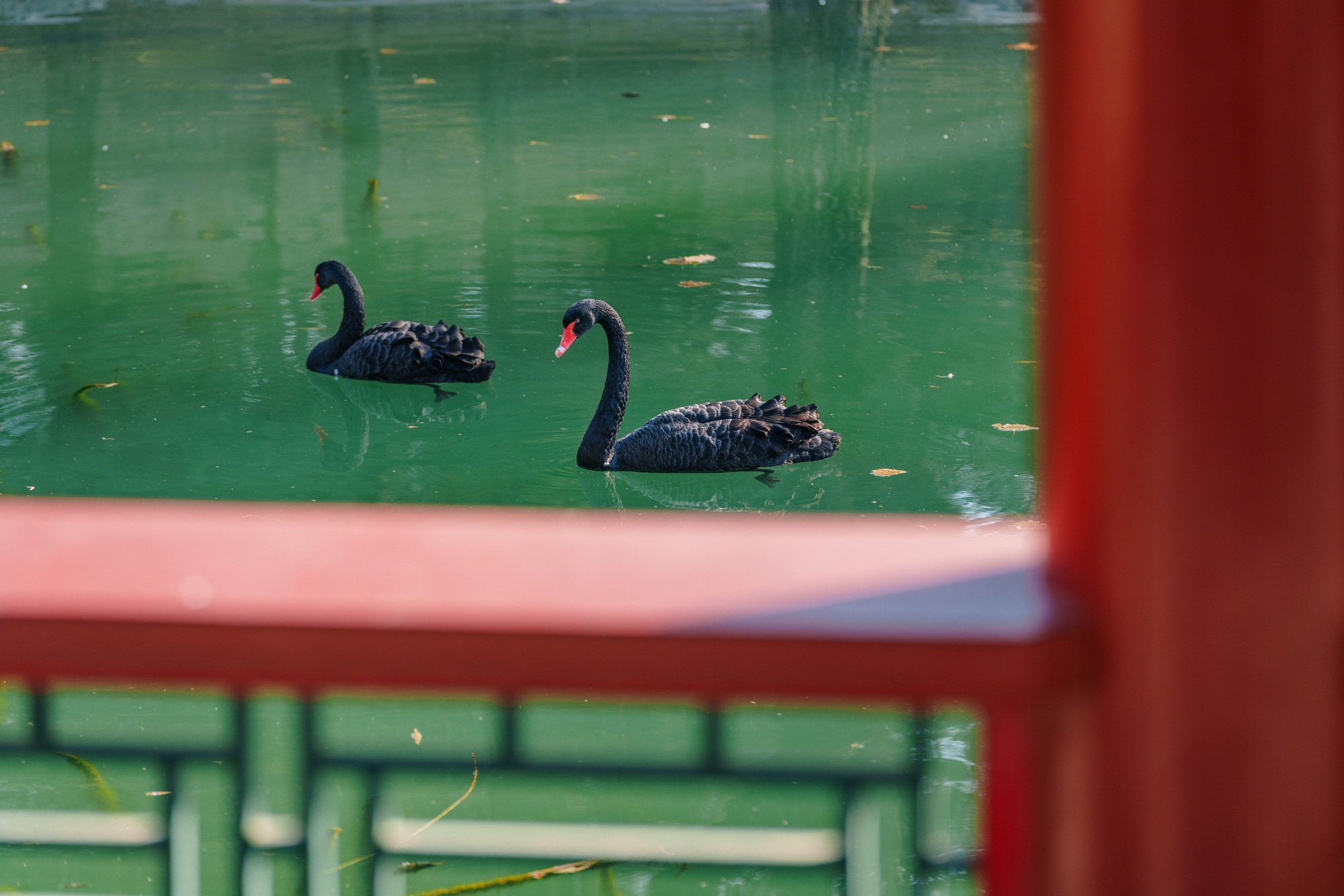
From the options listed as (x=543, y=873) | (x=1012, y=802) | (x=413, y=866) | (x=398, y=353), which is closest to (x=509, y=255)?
(x=398, y=353)

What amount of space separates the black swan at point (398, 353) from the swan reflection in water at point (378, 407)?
48mm

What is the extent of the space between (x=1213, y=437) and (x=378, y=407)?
16.8 ft

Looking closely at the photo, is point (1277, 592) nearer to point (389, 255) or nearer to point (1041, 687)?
point (1041, 687)

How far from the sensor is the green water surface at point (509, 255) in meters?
4.91

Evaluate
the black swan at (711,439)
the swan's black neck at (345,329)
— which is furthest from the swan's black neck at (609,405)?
the swan's black neck at (345,329)

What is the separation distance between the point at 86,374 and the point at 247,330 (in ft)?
2.49

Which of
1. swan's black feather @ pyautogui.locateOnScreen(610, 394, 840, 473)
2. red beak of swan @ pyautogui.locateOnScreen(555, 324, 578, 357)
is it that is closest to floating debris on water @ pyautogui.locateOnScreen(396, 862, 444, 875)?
swan's black feather @ pyautogui.locateOnScreen(610, 394, 840, 473)

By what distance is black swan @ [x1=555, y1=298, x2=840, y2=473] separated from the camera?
186 inches

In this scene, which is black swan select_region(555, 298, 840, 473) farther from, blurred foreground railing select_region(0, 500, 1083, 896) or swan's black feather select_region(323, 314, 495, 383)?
blurred foreground railing select_region(0, 500, 1083, 896)

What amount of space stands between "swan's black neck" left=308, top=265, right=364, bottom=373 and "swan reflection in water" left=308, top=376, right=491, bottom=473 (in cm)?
8

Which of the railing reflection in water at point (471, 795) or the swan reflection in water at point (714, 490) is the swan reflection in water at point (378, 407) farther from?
the railing reflection in water at point (471, 795)

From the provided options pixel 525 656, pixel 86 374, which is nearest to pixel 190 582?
pixel 525 656

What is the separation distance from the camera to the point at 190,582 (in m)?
0.70

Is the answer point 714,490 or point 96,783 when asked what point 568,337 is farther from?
point 96,783
